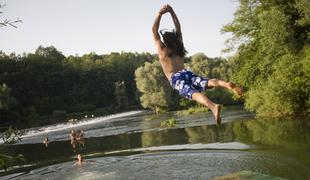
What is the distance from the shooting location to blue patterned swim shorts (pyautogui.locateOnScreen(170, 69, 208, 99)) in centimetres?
790

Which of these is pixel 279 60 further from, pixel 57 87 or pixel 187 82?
pixel 57 87

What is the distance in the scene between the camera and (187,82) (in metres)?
8.02

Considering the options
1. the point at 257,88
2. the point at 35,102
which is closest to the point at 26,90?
the point at 35,102

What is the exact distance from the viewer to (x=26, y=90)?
10838 cm

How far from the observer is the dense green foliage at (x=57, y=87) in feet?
305

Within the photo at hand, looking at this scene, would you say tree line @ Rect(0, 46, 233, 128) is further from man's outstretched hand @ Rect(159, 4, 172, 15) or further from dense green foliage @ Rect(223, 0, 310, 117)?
man's outstretched hand @ Rect(159, 4, 172, 15)

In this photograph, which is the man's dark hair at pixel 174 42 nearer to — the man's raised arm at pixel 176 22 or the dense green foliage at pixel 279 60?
the man's raised arm at pixel 176 22

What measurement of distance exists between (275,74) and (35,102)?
80.2m

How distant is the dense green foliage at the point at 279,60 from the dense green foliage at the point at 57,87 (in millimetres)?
56673

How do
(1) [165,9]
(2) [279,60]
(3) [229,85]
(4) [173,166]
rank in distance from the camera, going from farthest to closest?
(2) [279,60] → (4) [173,166] → (1) [165,9] → (3) [229,85]

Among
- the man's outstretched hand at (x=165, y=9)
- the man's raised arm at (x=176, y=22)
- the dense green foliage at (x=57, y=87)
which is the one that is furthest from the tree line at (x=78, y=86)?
the man's outstretched hand at (x=165, y=9)

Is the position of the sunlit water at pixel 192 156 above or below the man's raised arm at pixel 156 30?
below

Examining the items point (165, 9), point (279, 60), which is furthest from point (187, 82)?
point (279, 60)

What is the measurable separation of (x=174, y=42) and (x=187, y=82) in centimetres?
86
